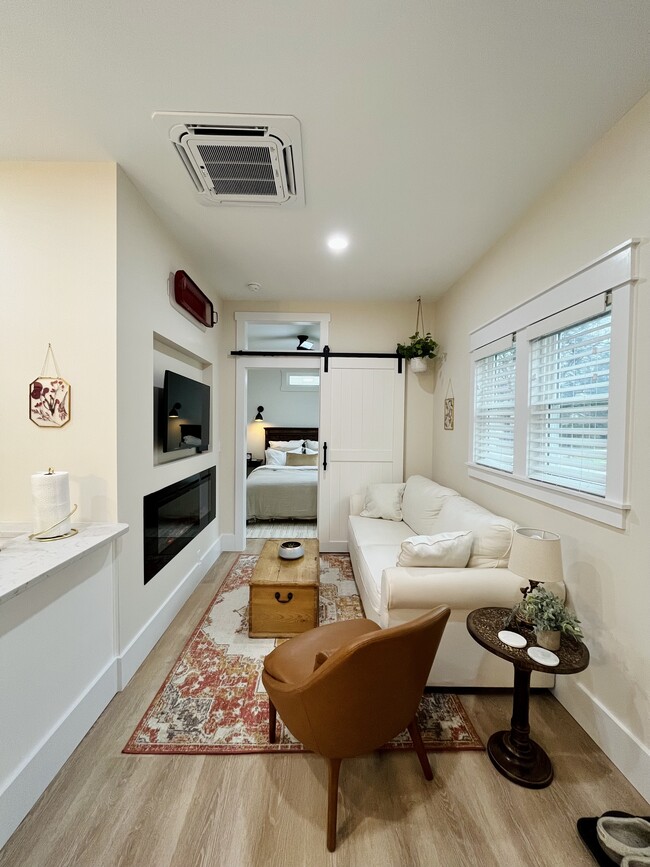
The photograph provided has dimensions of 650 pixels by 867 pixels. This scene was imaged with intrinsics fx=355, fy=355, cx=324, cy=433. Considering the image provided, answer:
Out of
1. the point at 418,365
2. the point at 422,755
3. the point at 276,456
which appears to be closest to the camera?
the point at 422,755

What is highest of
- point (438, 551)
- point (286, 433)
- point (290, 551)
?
point (286, 433)

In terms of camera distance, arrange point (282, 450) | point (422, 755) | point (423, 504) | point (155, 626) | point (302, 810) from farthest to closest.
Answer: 1. point (282, 450)
2. point (423, 504)
3. point (155, 626)
4. point (422, 755)
5. point (302, 810)

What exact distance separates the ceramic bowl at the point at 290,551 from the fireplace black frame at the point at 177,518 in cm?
77

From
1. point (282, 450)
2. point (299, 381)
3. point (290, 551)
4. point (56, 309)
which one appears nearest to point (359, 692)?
point (290, 551)

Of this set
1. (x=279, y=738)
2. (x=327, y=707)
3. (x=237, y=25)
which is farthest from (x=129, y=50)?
(x=279, y=738)

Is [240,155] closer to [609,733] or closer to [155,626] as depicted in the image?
[155,626]

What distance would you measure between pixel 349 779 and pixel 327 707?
0.56 m

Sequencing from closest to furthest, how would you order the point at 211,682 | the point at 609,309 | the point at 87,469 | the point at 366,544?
the point at 609,309 < the point at 87,469 < the point at 211,682 < the point at 366,544

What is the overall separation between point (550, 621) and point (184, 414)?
2.48m

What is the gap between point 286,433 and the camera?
7043 millimetres

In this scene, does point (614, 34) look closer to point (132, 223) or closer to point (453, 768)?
point (132, 223)

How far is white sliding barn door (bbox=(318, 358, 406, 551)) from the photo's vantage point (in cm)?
374

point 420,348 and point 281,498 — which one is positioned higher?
point 420,348

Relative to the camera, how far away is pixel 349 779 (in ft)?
4.61
